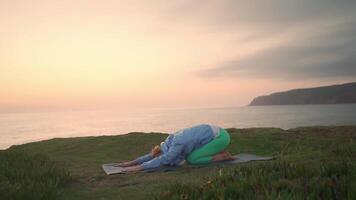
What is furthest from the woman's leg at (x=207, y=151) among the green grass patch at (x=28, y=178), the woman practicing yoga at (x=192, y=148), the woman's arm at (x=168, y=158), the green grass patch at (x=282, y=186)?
the green grass patch at (x=282, y=186)

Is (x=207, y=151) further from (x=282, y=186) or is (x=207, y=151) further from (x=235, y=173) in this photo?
(x=282, y=186)

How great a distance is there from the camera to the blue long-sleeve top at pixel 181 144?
10875mm

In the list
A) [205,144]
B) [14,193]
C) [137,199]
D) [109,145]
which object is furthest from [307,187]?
[109,145]

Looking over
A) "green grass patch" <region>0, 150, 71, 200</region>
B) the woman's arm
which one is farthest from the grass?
the woman's arm

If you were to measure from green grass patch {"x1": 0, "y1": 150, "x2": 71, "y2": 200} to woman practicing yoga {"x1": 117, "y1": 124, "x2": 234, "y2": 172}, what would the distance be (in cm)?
213

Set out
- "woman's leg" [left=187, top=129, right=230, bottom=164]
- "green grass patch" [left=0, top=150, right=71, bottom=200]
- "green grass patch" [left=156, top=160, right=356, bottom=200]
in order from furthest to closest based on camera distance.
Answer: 1. "woman's leg" [left=187, top=129, right=230, bottom=164]
2. "green grass patch" [left=0, top=150, right=71, bottom=200]
3. "green grass patch" [left=156, top=160, right=356, bottom=200]

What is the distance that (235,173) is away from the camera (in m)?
7.29

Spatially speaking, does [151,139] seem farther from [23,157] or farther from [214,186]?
[214,186]

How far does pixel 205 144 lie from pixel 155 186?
3423mm

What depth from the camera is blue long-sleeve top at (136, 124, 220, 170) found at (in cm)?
1088

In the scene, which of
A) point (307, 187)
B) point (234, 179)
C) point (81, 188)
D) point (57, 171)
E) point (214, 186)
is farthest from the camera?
point (57, 171)

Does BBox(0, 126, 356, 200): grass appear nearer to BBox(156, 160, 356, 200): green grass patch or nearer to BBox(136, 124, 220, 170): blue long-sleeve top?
BBox(156, 160, 356, 200): green grass patch

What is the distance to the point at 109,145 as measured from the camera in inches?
686

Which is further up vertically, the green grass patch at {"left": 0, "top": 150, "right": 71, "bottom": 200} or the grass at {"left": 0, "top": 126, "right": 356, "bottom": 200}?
the green grass patch at {"left": 0, "top": 150, "right": 71, "bottom": 200}
